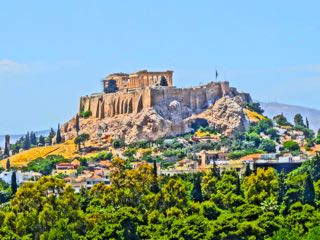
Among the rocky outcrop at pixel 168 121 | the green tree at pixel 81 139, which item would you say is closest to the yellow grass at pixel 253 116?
the rocky outcrop at pixel 168 121

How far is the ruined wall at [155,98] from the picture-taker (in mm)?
112750

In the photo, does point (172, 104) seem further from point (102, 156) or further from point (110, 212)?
point (110, 212)

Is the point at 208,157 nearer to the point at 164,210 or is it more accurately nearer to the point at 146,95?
the point at 146,95

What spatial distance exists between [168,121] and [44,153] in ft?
46.4

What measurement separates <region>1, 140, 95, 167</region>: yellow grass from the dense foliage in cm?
4487

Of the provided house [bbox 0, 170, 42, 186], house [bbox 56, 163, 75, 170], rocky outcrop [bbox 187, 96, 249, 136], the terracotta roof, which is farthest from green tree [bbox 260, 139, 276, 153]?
house [bbox 0, 170, 42, 186]

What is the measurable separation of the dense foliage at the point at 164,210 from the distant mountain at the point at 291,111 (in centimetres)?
10962

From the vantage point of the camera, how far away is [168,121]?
110812mm

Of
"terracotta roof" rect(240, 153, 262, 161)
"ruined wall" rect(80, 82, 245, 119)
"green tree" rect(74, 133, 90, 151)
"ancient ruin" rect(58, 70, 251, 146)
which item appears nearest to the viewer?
"terracotta roof" rect(240, 153, 262, 161)

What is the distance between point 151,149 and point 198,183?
42435 millimetres

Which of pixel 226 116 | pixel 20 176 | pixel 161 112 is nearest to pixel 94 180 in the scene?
pixel 20 176

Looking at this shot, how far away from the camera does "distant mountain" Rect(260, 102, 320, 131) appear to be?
178 metres

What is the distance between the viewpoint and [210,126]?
112812mm

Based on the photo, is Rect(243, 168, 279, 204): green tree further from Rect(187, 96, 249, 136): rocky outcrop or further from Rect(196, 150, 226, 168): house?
Rect(187, 96, 249, 136): rocky outcrop
